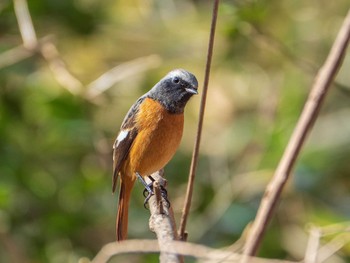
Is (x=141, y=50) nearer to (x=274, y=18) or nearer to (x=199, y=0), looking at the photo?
(x=199, y=0)

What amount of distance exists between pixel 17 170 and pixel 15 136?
306 mm

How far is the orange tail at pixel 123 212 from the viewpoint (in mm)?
3670

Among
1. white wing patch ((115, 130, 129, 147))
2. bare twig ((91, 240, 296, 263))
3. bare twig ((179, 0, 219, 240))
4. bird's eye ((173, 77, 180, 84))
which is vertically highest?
bird's eye ((173, 77, 180, 84))

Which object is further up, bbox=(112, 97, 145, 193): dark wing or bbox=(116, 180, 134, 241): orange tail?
bbox=(112, 97, 145, 193): dark wing

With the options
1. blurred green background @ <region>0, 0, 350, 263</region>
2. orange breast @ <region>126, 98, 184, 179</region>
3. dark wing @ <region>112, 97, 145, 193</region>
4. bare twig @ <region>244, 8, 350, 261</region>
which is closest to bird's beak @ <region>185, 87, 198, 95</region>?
orange breast @ <region>126, 98, 184, 179</region>

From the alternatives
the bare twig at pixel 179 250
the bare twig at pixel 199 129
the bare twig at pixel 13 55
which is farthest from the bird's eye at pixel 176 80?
the bare twig at pixel 179 250

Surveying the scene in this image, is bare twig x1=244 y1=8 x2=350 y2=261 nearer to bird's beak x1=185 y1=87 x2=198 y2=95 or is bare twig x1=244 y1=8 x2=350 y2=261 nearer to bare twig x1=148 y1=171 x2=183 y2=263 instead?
bare twig x1=148 y1=171 x2=183 y2=263

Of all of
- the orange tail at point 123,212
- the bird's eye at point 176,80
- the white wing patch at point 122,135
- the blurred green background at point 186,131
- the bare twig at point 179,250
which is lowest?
the bare twig at point 179,250

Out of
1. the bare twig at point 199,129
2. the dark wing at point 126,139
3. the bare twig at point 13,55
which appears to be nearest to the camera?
the bare twig at point 199,129

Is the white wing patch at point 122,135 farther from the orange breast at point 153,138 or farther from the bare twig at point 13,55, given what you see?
the bare twig at point 13,55

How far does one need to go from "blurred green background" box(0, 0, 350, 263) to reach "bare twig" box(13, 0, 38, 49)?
36 cm

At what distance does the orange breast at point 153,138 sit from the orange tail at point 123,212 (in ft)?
0.46

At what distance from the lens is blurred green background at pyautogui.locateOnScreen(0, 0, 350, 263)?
503 centimetres

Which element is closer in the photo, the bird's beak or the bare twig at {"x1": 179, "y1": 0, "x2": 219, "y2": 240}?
the bare twig at {"x1": 179, "y1": 0, "x2": 219, "y2": 240}
